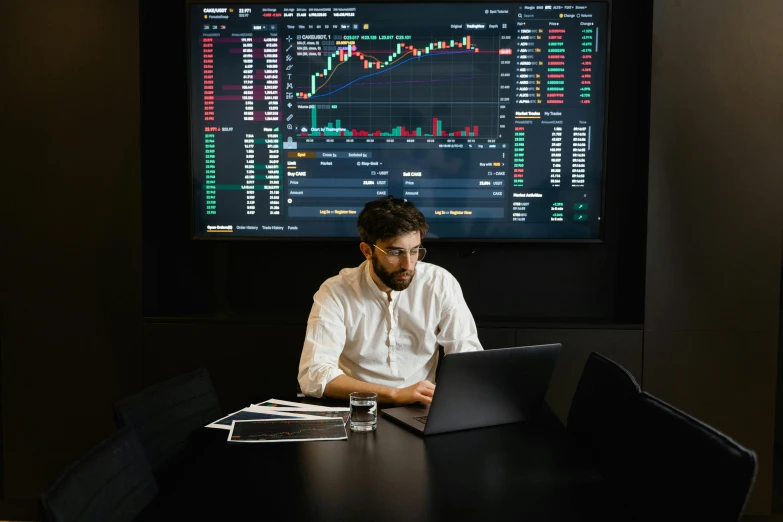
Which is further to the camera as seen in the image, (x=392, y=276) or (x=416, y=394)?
(x=392, y=276)

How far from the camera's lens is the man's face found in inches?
92.3

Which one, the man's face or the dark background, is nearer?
the man's face

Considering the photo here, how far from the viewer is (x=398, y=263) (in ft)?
7.75
